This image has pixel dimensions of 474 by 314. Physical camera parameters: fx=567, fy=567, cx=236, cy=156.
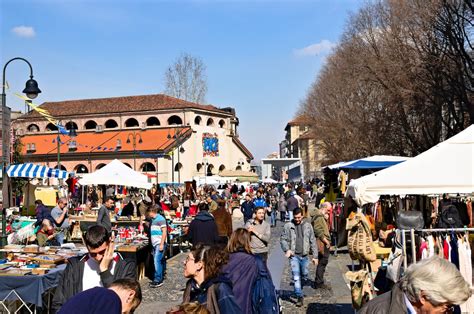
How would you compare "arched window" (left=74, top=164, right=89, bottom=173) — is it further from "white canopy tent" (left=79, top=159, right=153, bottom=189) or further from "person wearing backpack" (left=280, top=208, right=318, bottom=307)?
"person wearing backpack" (left=280, top=208, right=318, bottom=307)

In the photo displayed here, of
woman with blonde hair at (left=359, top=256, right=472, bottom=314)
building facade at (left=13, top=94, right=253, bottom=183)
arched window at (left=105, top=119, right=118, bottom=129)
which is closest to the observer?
woman with blonde hair at (left=359, top=256, right=472, bottom=314)

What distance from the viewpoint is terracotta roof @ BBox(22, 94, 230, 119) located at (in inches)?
2677

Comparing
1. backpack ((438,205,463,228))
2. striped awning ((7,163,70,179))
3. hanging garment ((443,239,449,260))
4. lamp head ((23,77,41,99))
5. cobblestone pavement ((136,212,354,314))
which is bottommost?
cobblestone pavement ((136,212,354,314))

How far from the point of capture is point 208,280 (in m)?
4.30

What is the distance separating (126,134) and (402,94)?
4457cm

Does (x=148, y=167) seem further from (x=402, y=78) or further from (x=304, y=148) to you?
(x=304, y=148)

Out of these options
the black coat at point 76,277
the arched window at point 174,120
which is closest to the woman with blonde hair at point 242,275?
the black coat at point 76,277

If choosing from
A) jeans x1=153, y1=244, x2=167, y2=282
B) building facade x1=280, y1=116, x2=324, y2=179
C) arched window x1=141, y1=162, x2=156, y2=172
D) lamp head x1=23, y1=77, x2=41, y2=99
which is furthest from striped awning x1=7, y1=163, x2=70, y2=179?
arched window x1=141, y1=162, x2=156, y2=172

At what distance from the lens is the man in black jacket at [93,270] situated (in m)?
4.43

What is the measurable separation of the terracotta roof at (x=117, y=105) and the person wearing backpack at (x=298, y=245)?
57260mm

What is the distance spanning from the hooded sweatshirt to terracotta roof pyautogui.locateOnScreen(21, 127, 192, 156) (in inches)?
1958

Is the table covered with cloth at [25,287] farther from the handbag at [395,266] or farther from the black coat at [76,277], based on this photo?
the handbag at [395,266]

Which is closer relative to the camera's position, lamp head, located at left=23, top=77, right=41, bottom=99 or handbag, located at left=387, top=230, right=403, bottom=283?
handbag, located at left=387, top=230, right=403, bottom=283

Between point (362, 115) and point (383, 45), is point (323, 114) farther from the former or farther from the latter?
point (383, 45)
